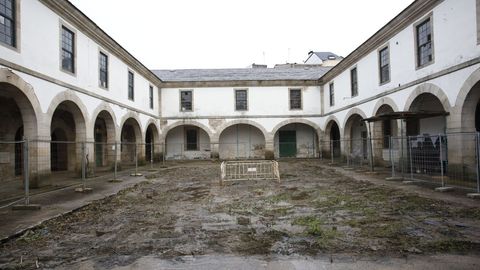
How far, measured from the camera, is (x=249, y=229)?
4.85 metres

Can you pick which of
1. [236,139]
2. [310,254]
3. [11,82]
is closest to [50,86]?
[11,82]

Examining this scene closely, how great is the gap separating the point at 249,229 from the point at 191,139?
64.9ft

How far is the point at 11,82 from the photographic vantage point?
8055 millimetres

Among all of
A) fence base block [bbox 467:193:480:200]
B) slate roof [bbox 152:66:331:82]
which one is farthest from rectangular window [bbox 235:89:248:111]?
fence base block [bbox 467:193:480:200]

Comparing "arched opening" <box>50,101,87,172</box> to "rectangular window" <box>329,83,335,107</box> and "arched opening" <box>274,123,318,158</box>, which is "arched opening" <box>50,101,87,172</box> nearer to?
"arched opening" <box>274,123,318,158</box>

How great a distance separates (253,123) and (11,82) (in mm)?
16277

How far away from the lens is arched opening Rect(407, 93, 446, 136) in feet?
38.5

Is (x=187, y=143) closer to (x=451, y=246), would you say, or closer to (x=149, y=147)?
(x=149, y=147)

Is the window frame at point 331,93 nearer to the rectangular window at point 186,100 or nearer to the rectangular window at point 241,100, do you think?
the rectangular window at point 241,100

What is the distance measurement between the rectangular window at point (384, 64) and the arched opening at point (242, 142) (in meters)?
11.6

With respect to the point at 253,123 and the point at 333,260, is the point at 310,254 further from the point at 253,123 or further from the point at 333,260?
the point at 253,123

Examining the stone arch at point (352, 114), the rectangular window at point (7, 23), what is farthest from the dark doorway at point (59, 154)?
the stone arch at point (352, 114)

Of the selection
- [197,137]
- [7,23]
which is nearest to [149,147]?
[197,137]

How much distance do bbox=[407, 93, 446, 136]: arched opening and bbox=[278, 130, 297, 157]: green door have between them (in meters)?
11.3
